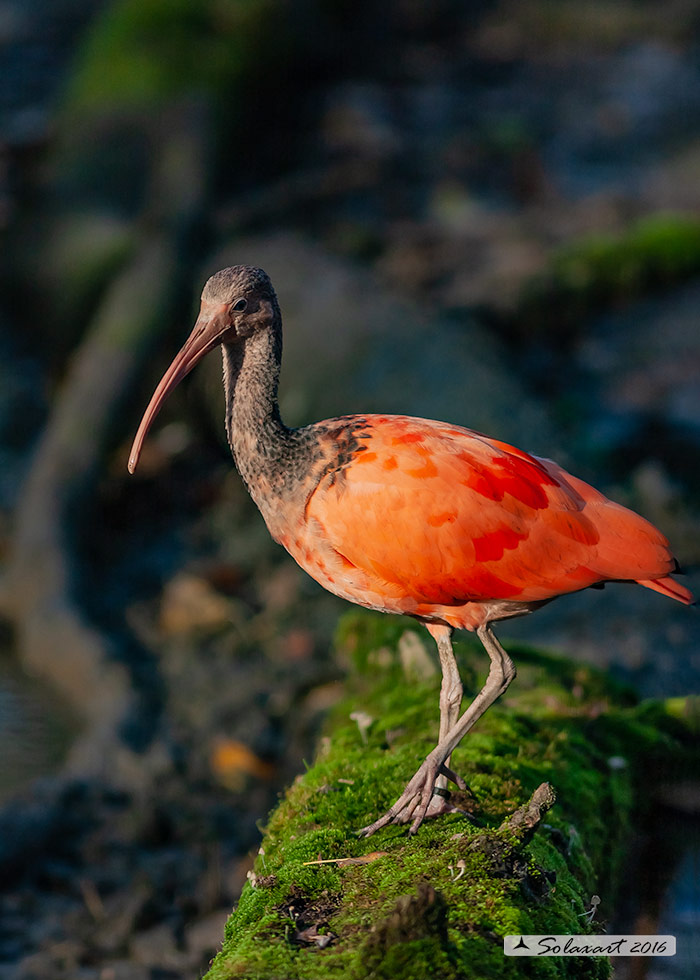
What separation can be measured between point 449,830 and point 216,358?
679cm

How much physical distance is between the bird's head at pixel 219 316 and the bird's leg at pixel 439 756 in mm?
1705

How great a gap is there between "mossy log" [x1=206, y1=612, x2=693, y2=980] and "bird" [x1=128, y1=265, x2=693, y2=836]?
26cm

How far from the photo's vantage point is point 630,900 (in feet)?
16.8

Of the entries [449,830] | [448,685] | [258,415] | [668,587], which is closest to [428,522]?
[448,685]

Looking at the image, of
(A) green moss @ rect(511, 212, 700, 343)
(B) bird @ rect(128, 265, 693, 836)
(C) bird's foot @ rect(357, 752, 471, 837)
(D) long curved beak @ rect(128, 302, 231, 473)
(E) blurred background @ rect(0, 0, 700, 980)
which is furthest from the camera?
(A) green moss @ rect(511, 212, 700, 343)

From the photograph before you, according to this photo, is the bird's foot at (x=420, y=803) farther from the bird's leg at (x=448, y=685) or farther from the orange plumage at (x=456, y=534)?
the orange plumage at (x=456, y=534)

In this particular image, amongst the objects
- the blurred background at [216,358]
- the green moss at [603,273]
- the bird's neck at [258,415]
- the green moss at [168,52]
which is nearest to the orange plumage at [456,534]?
the bird's neck at [258,415]

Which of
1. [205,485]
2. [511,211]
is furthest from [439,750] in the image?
[511,211]

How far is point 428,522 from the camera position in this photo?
4398 mm

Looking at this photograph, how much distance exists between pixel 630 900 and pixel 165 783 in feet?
Result: 11.0

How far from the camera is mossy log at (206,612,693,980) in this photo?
10.5 feet

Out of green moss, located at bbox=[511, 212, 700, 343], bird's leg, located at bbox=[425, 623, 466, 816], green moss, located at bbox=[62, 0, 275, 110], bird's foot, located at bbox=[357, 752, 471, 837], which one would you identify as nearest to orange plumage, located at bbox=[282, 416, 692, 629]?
bird's leg, located at bbox=[425, 623, 466, 816]

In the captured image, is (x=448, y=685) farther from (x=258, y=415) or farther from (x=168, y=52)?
(x=168, y=52)

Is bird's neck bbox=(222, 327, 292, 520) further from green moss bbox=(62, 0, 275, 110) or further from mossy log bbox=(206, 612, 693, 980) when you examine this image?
green moss bbox=(62, 0, 275, 110)
